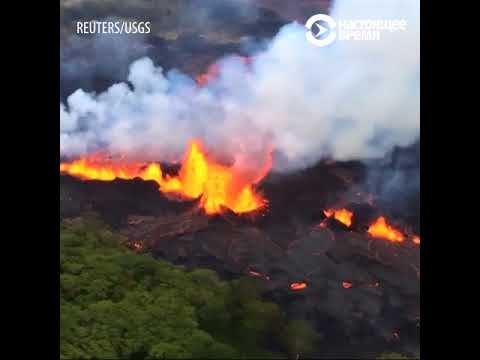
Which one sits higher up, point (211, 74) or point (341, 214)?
point (211, 74)

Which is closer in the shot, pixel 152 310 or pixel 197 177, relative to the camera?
pixel 152 310

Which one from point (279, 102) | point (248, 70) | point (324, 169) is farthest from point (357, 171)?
point (248, 70)

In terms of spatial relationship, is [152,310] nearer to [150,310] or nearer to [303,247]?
[150,310]

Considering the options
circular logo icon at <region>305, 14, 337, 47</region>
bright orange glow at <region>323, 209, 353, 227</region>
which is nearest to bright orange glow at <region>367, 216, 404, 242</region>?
bright orange glow at <region>323, 209, 353, 227</region>

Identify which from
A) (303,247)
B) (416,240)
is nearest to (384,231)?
(416,240)

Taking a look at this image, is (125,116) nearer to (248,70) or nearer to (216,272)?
(248,70)

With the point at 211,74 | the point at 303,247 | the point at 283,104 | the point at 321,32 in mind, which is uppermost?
the point at 321,32

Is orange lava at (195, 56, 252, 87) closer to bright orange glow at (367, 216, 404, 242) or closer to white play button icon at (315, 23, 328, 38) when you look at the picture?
Result: white play button icon at (315, 23, 328, 38)
